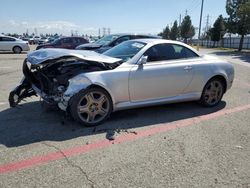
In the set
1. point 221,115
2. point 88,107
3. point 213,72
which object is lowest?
point 221,115

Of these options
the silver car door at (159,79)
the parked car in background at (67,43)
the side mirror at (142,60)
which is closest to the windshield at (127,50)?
the side mirror at (142,60)

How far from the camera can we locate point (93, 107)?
4871mm

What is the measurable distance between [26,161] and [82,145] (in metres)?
0.83

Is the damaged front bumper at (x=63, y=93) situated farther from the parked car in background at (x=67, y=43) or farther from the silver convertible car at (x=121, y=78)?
the parked car in background at (x=67, y=43)

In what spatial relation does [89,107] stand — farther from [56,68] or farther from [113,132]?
[56,68]

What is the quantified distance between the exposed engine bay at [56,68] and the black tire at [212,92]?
214 centimetres

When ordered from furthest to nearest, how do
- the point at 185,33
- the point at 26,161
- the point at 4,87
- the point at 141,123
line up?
1. the point at 185,33
2. the point at 4,87
3. the point at 141,123
4. the point at 26,161

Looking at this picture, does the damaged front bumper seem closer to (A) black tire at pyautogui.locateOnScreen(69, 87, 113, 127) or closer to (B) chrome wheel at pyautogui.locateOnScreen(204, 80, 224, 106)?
(A) black tire at pyautogui.locateOnScreen(69, 87, 113, 127)

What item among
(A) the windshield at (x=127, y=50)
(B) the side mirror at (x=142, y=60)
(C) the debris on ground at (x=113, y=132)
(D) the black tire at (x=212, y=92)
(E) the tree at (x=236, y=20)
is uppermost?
(E) the tree at (x=236, y=20)

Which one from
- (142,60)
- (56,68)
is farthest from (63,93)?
(142,60)

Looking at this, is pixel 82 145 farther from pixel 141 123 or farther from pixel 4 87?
pixel 4 87

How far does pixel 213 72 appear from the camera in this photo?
240 inches

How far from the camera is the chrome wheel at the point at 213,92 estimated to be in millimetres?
6188

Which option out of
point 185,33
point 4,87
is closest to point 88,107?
point 4,87
